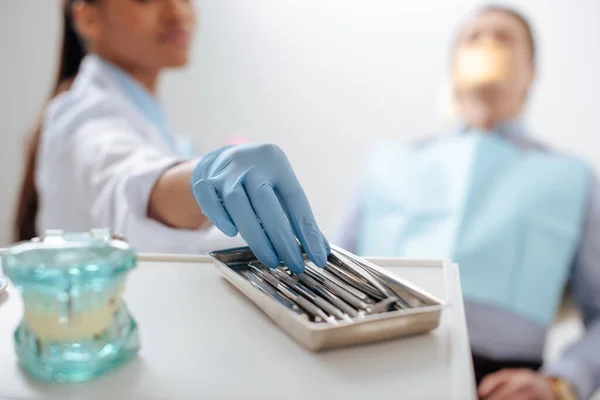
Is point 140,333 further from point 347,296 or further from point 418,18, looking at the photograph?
point 418,18

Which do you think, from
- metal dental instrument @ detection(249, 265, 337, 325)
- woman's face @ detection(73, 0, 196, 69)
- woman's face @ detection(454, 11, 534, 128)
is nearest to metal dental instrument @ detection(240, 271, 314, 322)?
metal dental instrument @ detection(249, 265, 337, 325)

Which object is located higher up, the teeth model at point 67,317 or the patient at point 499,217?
the teeth model at point 67,317

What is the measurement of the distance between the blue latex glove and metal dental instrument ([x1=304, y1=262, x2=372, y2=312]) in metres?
0.02

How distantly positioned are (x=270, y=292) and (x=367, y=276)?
7cm

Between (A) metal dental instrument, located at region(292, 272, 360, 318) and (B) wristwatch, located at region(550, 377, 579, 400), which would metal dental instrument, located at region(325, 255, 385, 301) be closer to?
(A) metal dental instrument, located at region(292, 272, 360, 318)

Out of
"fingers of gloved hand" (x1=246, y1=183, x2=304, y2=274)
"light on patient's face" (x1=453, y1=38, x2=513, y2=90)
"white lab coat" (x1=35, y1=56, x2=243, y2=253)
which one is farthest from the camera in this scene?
"light on patient's face" (x1=453, y1=38, x2=513, y2=90)

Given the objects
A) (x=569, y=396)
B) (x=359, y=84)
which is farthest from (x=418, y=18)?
(x=569, y=396)

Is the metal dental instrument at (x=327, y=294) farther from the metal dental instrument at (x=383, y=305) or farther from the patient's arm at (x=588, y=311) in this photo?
the patient's arm at (x=588, y=311)

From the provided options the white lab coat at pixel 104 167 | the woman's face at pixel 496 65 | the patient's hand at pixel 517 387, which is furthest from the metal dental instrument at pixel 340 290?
the woman's face at pixel 496 65

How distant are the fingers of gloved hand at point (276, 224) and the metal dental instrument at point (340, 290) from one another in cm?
1

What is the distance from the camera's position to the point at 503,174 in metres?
1.08

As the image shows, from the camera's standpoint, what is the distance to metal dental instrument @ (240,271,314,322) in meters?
0.34

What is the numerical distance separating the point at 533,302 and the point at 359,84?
77 cm

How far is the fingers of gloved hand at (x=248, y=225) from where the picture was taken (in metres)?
0.44
